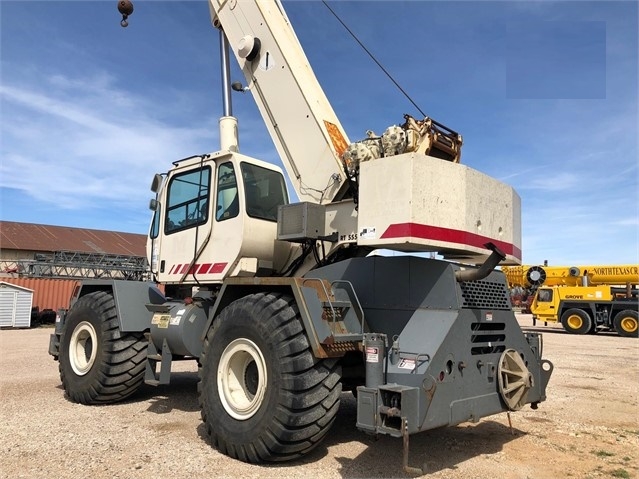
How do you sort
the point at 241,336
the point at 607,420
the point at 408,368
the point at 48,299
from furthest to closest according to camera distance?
the point at 48,299, the point at 607,420, the point at 241,336, the point at 408,368

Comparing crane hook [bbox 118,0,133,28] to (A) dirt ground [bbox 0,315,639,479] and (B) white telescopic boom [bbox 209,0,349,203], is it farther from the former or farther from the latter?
(A) dirt ground [bbox 0,315,639,479]

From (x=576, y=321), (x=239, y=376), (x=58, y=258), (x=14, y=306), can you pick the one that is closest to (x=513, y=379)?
(x=239, y=376)

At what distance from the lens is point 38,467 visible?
4527 millimetres

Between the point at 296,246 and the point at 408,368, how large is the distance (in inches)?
96.0

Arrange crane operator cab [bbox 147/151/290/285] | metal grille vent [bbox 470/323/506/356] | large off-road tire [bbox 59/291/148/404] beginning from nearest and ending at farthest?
metal grille vent [bbox 470/323/506/356] → crane operator cab [bbox 147/151/290/285] → large off-road tire [bbox 59/291/148/404]

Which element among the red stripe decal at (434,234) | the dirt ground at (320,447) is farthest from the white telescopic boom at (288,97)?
the dirt ground at (320,447)

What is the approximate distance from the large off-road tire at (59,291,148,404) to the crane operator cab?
87 centimetres

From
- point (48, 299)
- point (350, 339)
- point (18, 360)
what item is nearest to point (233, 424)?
point (350, 339)

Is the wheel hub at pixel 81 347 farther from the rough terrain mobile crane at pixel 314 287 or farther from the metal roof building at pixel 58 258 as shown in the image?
the metal roof building at pixel 58 258

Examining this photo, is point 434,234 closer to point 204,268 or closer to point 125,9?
point 204,268

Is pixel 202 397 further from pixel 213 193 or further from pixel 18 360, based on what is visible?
pixel 18 360

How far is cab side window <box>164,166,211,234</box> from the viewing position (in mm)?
6535

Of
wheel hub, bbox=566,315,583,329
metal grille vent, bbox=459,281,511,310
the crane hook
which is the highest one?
the crane hook

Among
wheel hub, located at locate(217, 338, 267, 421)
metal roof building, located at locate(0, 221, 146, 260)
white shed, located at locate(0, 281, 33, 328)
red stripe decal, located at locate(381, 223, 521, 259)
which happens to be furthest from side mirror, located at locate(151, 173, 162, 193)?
metal roof building, located at locate(0, 221, 146, 260)
